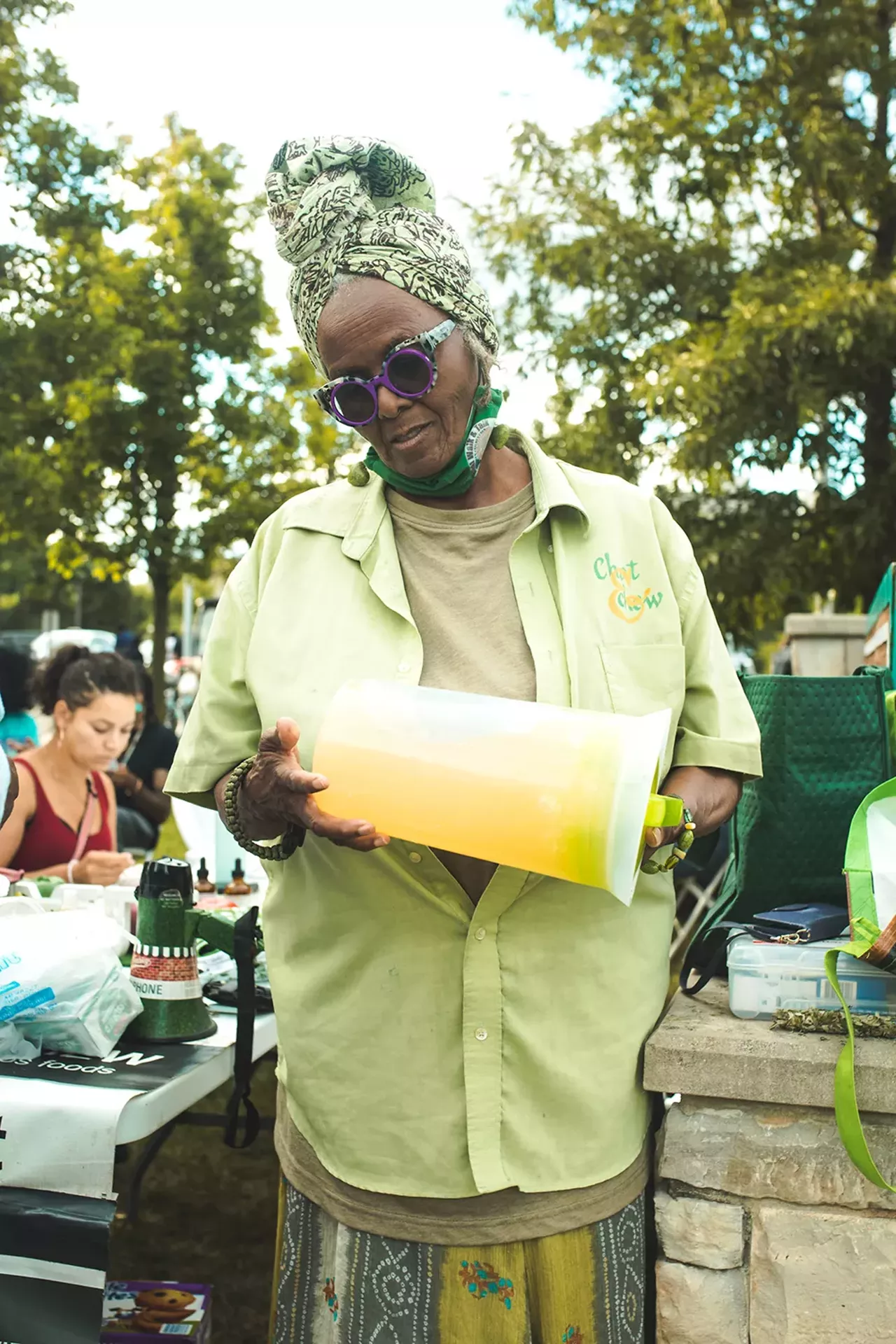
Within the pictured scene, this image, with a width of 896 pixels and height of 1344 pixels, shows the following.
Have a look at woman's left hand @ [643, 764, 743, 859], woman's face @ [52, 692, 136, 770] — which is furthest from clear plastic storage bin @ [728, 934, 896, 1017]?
woman's face @ [52, 692, 136, 770]

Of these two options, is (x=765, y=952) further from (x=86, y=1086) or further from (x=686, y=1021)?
(x=86, y=1086)

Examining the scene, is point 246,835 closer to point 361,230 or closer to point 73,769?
point 361,230

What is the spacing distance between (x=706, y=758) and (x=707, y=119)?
764 cm

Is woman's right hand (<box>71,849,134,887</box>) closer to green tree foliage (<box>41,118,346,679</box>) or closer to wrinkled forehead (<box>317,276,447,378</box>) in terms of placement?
wrinkled forehead (<box>317,276,447,378</box>)

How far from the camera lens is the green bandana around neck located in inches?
68.4

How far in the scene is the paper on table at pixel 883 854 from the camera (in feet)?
5.74

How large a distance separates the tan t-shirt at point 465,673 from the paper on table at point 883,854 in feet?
1.72

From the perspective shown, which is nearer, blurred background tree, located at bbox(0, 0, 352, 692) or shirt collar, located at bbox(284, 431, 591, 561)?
shirt collar, located at bbox(284, 431, 591, 561)

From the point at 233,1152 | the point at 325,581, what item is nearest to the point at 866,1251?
the point at 325,581

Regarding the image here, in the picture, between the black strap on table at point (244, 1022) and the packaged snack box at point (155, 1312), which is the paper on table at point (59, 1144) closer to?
the black strap on table at point (244, 1022)

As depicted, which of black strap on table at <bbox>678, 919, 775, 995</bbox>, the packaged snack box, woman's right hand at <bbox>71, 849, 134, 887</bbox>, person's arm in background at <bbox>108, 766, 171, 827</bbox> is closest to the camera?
black strap on table at <bbox>678, 919, 775, 995</bbox>

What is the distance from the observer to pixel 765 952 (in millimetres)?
1910

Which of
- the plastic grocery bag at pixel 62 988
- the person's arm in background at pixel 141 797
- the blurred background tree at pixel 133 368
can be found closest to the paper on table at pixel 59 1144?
the plastic grocery bag at pixel 62 988

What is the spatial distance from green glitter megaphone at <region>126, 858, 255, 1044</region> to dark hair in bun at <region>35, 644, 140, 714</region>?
2289mm
